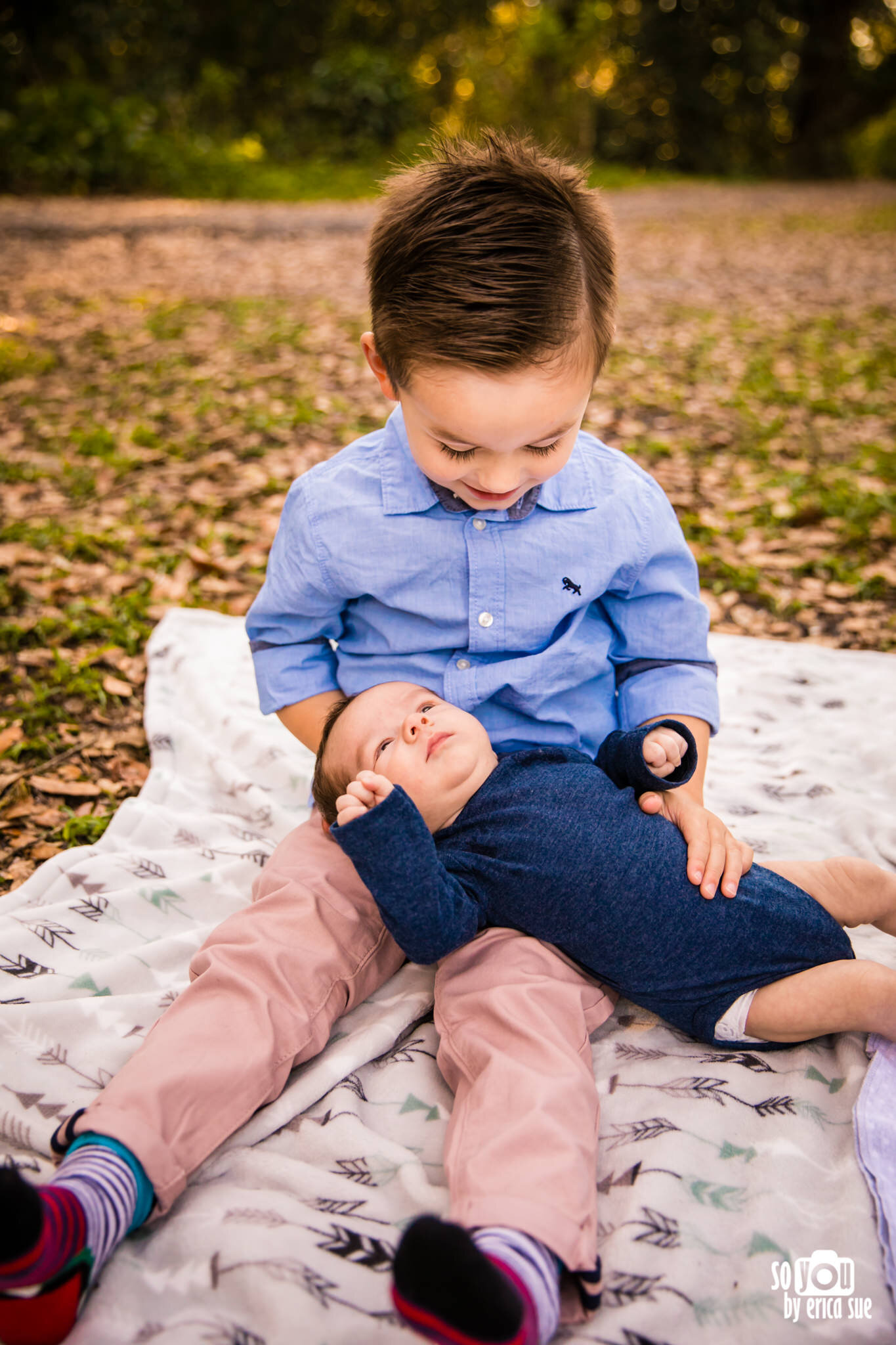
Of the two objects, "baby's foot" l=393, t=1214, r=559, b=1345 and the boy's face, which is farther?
the boy's face

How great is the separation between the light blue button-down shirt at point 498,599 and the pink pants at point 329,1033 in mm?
466

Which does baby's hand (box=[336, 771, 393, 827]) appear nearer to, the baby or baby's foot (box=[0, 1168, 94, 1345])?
the baby

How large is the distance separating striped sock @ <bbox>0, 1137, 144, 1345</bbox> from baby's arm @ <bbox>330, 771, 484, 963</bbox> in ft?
1.88

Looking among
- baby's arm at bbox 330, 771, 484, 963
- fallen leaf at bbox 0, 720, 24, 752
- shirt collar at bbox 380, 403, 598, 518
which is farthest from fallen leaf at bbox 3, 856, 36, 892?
shirt collar at bbox 380, 403, 598, 518

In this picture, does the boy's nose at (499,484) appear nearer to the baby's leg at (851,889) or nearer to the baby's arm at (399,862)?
the baby's arm at (399,862)

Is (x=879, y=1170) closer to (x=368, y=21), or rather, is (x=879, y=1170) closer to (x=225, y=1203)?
(x=225, y=1203)

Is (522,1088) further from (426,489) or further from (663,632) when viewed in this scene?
(426,489)

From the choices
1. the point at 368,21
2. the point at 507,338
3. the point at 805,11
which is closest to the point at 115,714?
the point at 507,338

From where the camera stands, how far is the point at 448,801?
1938 millimetres

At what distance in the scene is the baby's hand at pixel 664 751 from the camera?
1982 millimetres

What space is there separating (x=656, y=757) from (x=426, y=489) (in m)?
0.77

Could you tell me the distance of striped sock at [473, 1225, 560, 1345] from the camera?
4.26 feet

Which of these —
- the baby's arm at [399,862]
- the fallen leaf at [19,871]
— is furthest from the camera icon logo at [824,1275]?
the fallen leaf at [19,871]

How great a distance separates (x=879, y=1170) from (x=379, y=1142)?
0.87 meters
